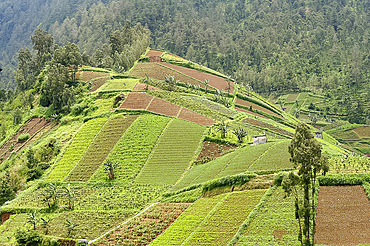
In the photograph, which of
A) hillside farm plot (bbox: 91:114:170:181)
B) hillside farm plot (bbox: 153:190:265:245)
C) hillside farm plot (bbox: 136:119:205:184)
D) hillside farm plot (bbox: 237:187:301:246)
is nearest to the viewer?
hillside farm plot (bbox: 237:187:301:246)

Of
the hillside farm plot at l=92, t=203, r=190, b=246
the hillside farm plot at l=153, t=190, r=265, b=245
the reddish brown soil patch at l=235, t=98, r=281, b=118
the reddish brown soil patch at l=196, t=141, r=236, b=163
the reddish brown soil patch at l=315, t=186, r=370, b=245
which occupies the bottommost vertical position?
the hillside farm plot at l=92, t=203, r=190, b=246

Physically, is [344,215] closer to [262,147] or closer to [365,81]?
[262,147]

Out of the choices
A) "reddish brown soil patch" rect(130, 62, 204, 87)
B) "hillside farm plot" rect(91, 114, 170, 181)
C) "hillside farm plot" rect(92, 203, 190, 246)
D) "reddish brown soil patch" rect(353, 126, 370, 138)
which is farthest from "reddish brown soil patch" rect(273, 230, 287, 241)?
"reddish brown soil patch" rect(353, 126, 370, 138)

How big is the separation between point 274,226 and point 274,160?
61.0ft

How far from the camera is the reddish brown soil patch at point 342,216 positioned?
38.8m

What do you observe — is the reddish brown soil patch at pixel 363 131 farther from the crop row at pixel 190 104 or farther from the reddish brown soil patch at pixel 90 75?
the reddish brown soil patch at pixel 90 75

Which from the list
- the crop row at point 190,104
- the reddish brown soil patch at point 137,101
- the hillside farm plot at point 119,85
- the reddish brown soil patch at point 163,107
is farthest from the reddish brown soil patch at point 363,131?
the reddish brown soil patch at point 137,101

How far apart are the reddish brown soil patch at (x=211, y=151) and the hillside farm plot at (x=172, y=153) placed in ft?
5.97

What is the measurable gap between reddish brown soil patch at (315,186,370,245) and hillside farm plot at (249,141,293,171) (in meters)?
11.1

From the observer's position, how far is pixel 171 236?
49188 millimetres

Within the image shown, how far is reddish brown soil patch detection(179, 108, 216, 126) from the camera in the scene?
3469 inches

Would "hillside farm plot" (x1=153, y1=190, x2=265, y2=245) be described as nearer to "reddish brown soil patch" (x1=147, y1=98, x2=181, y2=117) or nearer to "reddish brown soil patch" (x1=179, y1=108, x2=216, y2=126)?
"reddish brown soil patch" (x1=179, y1=108, x2=216, y2=126)

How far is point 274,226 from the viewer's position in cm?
4303

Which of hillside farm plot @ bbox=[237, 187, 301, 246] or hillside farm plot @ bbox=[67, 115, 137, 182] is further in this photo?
hillside farm plot @ bbox=[67, 115, 137, 182]
